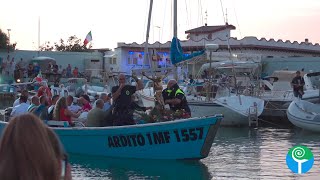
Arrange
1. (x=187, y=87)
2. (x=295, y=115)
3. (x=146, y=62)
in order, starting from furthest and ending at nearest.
→ (x=146, y=62) < (x=187, y=87) < (x=295, y=115)

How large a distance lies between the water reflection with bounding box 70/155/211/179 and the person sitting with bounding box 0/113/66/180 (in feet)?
29.2

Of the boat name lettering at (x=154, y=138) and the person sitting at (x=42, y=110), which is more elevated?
the person sitting at (x=42, y=110)

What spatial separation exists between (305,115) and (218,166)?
8.77 meters

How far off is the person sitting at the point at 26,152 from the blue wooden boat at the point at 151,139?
1000cm

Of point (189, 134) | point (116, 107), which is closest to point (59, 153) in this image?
point (189, 134)

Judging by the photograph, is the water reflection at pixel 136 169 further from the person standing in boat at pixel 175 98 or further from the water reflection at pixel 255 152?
the person standing in boat at pixel 175 98

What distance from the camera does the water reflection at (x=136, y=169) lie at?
11775mm

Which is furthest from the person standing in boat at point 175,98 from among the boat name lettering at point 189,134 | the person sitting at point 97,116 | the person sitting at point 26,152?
the person sitting at point 26,152

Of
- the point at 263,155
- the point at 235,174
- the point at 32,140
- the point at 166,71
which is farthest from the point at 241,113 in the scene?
the point at 32,140

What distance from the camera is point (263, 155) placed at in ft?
47.9

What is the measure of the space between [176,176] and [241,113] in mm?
11441

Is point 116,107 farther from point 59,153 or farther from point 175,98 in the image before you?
point 59,153

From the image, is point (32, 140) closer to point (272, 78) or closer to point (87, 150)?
point (87, 150)

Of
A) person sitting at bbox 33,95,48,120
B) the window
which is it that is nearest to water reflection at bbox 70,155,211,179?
person sitting at bbox 33,95,48,120
